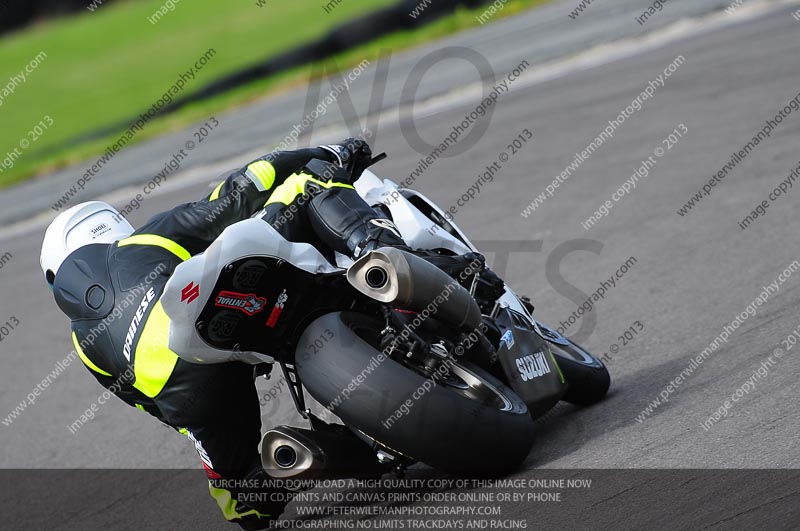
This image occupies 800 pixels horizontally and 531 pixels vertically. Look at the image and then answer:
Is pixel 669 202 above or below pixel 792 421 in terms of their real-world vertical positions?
below

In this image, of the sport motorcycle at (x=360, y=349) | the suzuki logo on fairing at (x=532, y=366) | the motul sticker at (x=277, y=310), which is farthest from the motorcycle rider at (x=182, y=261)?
the suzuki logo on fairing at (x=532, y=366)

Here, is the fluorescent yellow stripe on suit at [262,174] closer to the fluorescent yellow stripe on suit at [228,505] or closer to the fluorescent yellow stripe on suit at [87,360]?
the fluorescent yellow stripe on suit at [87,360]

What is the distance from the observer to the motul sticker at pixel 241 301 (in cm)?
348

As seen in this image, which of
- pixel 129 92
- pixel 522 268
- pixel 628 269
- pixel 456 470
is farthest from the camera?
pixel 129 92

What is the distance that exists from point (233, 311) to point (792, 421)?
1923mm

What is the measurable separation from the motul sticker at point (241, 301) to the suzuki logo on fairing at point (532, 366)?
1.09 metres

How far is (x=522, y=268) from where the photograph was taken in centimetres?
697

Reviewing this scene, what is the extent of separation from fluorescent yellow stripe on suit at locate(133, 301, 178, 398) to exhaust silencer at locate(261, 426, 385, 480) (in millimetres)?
440

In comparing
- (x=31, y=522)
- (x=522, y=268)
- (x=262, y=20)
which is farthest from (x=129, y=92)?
(x=31, y=522)

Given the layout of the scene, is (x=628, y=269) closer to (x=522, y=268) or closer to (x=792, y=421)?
(x=522, y=268)

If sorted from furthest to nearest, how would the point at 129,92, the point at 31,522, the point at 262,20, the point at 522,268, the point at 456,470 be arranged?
the point at 262,20 < the point at 129,92 < the point at 522,268 < the point at 31,522 < the point at 456,470

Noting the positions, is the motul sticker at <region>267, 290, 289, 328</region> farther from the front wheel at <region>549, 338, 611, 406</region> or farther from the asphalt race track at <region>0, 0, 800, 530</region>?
the front wheel at <region>549, 338, 611, 406</region>

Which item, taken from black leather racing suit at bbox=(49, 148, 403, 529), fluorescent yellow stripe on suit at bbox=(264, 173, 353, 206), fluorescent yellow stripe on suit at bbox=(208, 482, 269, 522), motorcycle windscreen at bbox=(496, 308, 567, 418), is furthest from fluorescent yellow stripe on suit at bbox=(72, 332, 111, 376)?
motorcycle windscreen at bbox=(496, 308, 567, 418)

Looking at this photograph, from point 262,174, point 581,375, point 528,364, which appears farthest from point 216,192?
point 581,375
